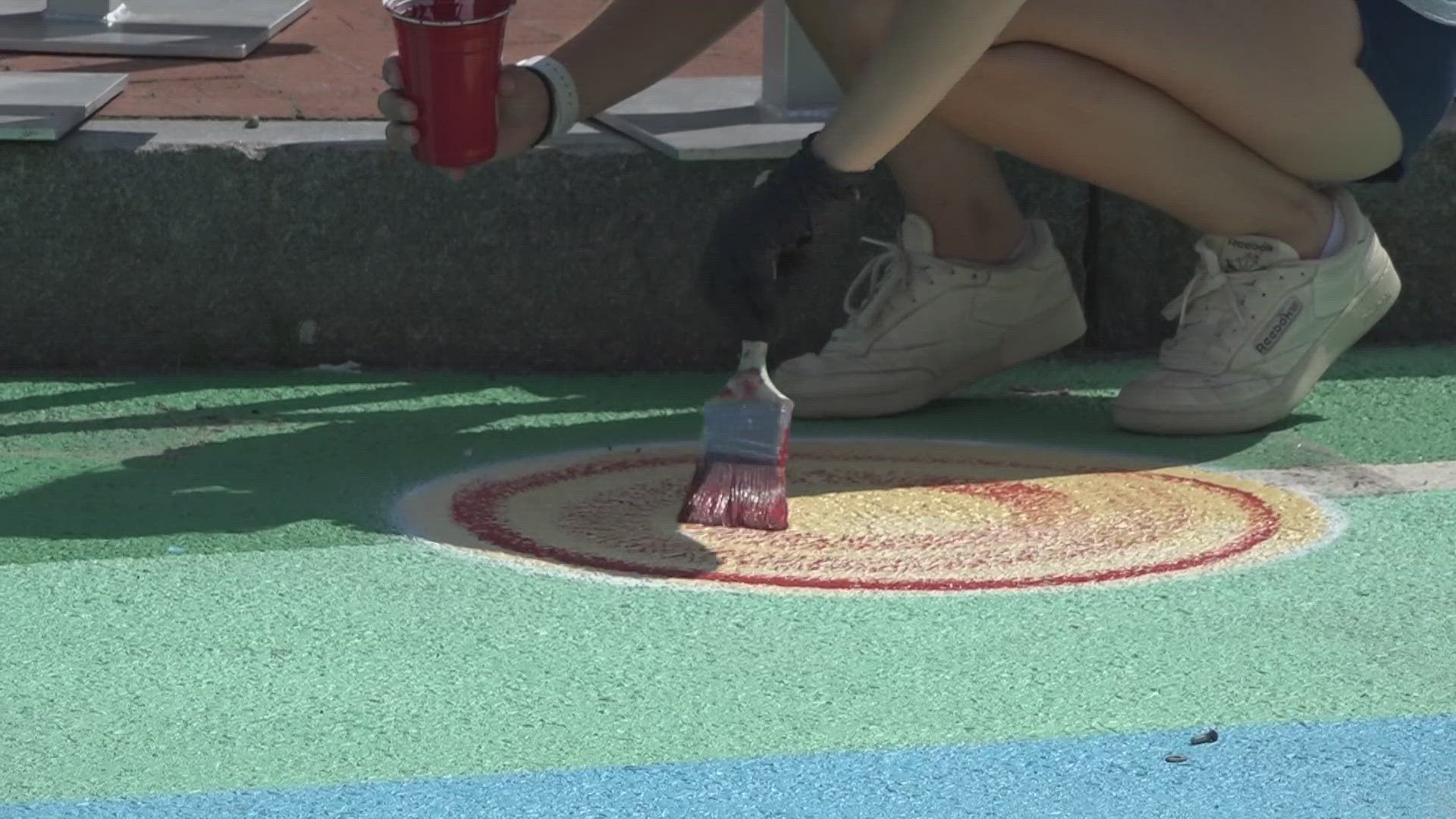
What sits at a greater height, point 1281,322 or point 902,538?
point 1281,322

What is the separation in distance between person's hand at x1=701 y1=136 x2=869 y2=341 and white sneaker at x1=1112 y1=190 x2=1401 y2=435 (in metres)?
0.69

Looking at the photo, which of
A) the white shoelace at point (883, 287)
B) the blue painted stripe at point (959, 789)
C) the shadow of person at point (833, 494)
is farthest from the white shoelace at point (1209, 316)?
the blue painted stripe at point (959, 789)

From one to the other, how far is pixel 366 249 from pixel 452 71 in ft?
1.94

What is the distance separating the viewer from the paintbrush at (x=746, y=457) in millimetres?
2447

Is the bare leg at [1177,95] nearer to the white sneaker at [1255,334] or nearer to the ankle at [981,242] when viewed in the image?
the white sneaker at [1255,334]

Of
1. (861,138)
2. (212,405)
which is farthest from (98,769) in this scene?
(212,405)

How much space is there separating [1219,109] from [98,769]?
66.5 inches

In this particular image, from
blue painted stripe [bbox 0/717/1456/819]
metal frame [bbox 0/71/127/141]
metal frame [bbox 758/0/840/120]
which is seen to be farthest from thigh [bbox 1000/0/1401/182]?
metal frame [bbox 0/71/127/141]

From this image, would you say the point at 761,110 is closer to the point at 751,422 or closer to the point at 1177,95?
the point at 1177,95

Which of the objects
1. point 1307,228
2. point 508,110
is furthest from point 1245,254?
point 508,110

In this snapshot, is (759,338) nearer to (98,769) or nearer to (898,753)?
(898,753)

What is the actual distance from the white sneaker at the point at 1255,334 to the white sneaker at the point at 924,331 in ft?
0.65

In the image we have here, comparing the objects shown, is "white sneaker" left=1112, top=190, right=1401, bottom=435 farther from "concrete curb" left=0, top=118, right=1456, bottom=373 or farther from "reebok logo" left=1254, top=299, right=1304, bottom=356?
"concrete curb" left=0, top=118, right=1456, bottom=373

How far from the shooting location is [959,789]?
171cm
